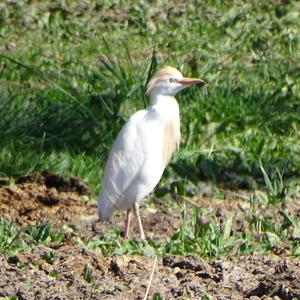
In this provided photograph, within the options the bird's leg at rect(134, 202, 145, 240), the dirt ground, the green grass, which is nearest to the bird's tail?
the bird's leg at rect(134, 202, 145, 240)

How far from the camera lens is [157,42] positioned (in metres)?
11.9

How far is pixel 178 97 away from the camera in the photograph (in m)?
10.0

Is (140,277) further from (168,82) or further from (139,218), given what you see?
(168,82)

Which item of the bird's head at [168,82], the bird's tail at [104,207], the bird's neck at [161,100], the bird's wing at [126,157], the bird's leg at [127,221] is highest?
the bird's head at [168,82]

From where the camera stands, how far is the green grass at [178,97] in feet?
28.9

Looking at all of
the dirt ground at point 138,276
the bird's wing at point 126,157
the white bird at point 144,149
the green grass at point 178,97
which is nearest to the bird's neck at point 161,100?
the white bird at point 144,149

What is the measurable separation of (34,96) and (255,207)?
279cm

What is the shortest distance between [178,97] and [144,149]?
74.6 inches

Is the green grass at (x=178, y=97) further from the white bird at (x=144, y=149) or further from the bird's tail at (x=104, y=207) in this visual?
the bird's tail at (x=104, y=207)

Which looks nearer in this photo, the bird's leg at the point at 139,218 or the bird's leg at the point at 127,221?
the bird's leg at the point at 139,218

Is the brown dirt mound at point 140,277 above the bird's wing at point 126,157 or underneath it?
above

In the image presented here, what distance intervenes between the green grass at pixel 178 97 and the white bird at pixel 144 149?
401 mm

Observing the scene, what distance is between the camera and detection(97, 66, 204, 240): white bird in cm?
812

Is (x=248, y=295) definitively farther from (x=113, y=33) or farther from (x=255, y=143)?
(x=113, y=33)
